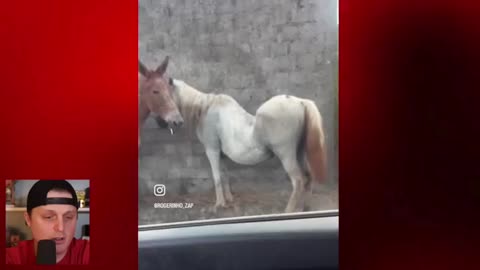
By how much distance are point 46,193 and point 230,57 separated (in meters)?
0.81

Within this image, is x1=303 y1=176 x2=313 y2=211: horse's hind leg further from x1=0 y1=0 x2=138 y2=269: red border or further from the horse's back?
x1=0 y1=0 x2=138 y2=269: red border

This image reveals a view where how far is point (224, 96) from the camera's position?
1838 mm

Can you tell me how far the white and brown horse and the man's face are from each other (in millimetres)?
529

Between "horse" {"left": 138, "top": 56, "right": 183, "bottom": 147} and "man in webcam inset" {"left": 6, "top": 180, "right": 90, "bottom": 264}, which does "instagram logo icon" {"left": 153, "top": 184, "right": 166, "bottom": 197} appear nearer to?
"horse" {"left": 138, "top": 56, "right": 183, "bottom": 147}

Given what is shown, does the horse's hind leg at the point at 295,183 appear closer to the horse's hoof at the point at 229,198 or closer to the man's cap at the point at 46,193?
the horse's hoof at the point at 229,198

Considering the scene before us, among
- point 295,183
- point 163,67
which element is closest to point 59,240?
point 163,67

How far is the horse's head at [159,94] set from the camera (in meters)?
1.83

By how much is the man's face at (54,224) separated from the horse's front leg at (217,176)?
52 centimetres

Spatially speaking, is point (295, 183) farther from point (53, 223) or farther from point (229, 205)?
point (53, 223)

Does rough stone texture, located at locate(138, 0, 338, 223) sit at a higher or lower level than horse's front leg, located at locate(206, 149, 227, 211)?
higher

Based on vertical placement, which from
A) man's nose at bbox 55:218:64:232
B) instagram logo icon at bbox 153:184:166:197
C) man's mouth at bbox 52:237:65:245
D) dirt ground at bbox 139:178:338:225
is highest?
instagram logo icon at bbox 153:184:166:197

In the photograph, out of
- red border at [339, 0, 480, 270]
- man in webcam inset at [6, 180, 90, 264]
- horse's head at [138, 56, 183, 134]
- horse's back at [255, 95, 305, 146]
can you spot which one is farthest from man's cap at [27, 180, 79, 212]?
red border at [339, 0, 480, 270]

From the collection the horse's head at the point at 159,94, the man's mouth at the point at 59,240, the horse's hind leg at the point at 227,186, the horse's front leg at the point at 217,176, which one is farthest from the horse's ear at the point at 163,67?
the man's mouth at the point at 59,240

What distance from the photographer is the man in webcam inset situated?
1840 millimetres
